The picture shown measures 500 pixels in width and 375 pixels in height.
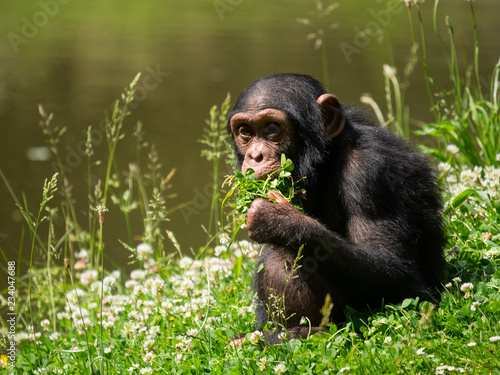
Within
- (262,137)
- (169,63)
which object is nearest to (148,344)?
(262,137)

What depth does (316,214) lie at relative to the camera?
4750 millimetres

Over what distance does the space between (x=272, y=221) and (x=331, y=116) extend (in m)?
1.07

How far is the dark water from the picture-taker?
34.7 ft

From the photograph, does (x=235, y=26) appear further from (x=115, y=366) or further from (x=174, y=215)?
(x=115, y=366)

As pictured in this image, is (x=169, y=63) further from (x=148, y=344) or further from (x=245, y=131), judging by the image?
(x=148, y=344)

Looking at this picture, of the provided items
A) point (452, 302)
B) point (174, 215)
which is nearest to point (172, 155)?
point (174, 215)

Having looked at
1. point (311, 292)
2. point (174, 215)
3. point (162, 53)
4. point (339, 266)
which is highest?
point (162, 53)

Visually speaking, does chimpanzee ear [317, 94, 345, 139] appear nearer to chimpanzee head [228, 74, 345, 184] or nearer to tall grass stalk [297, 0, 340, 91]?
chimpanzee head [228, 74, 345, 184]

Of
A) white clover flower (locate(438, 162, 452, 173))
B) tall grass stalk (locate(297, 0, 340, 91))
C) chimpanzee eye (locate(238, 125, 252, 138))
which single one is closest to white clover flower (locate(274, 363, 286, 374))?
chimpanzee eye (locate(238, 125, 252, 138))

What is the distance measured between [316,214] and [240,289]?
1.13 meters

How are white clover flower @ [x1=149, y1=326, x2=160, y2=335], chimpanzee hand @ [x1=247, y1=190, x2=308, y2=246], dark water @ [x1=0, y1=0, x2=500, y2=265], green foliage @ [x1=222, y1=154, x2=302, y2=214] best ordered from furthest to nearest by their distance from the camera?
dark water @ [x1=0, y1=0, x2=500, y2=265] < white clover flower @ [x1=149, y1=326, x2=160, y2=335] < green foliage @ [x1=222, y1=154, x2=302, y2=214] < chimpanzee hand @ [x1=247, y1=190, x2=308, y2=246]

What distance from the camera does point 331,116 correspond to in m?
4.79
